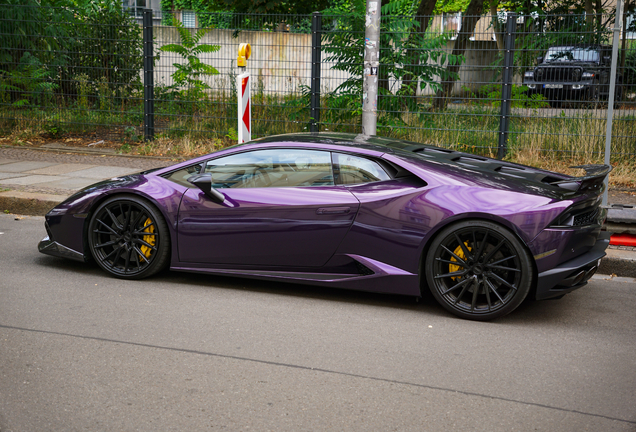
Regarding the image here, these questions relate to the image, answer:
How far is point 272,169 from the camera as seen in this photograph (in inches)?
210

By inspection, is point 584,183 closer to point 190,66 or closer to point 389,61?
point 389,61

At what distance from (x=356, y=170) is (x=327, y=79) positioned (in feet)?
20.5

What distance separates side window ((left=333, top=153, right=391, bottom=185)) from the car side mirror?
37.6 inches

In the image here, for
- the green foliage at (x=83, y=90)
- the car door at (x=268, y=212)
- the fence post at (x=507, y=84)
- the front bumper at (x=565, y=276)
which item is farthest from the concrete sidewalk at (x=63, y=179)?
the car door at (x=268, y=212)

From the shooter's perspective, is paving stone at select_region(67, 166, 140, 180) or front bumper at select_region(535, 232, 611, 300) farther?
paving stone at select_region(67, 166, 140, 180)

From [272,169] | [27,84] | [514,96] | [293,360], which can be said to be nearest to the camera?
[293,360]

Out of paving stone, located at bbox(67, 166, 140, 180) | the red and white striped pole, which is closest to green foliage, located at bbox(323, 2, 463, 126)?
the red and white striped pole

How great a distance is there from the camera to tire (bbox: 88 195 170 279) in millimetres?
5473

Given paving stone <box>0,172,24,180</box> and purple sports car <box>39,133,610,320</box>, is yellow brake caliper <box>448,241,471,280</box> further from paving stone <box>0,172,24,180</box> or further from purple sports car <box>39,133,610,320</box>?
paving stone <box>0,172,24,180</box>

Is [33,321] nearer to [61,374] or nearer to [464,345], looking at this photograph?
[61,374]

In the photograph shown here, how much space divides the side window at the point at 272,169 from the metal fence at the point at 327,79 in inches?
189

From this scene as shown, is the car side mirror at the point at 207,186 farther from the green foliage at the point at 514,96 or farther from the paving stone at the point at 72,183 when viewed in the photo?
the green foliage at the point at 514,96

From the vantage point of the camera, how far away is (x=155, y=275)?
577cm

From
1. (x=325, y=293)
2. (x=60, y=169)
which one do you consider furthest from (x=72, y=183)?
(x=325, y=293)
